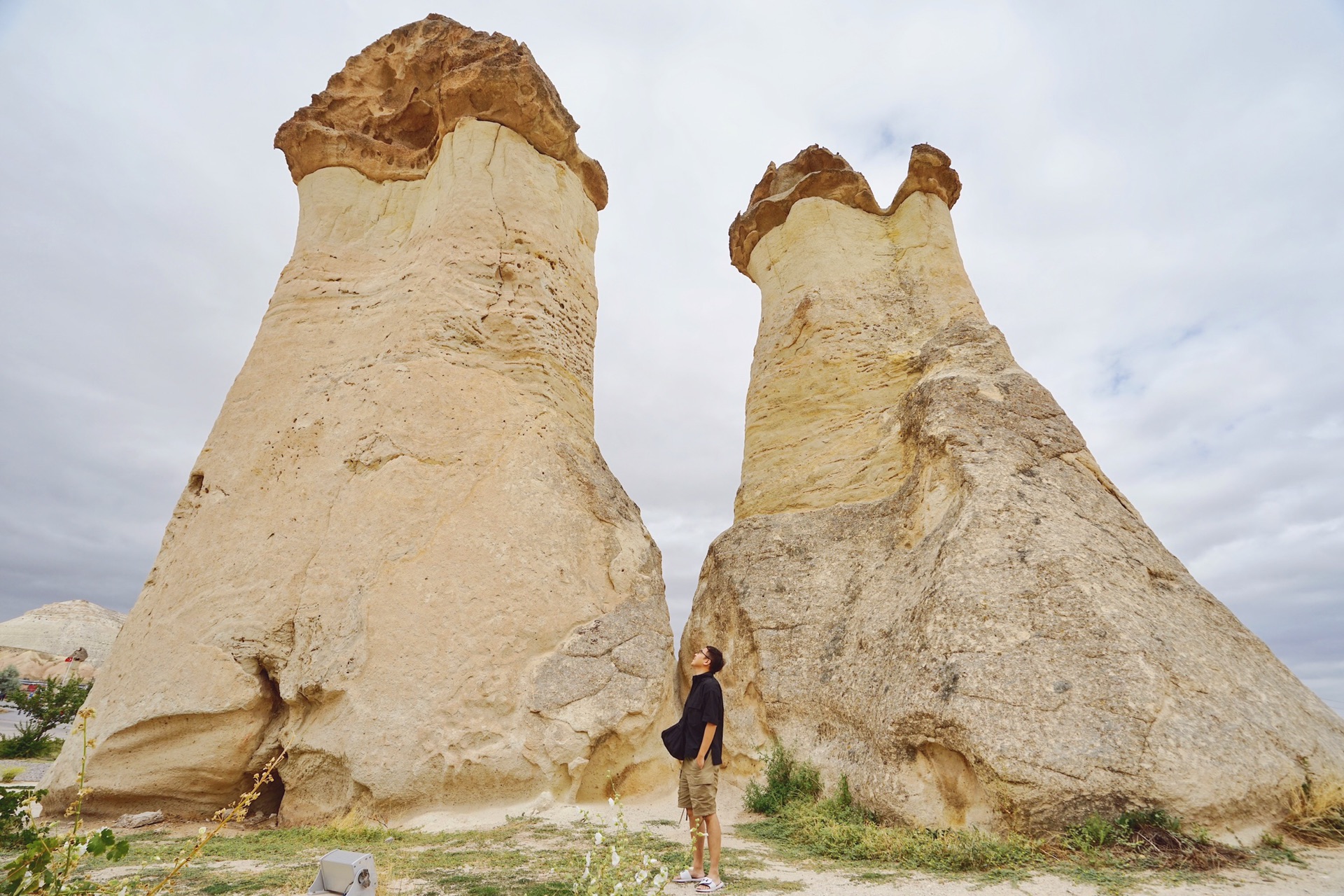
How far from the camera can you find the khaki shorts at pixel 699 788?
4.19 meters

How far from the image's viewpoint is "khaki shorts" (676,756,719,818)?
4188mm

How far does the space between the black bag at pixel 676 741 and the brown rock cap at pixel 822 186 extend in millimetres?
9364

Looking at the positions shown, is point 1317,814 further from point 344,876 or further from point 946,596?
point 344,876

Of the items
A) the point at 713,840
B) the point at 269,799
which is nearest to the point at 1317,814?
the point at 713,840

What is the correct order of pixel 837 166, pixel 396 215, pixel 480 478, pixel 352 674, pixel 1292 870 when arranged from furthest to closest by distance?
pixel 837 166, pixel 396 215, pixel 480 478, pixel 352 674, pixel 1292 870

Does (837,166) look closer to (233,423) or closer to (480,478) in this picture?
(480,478)

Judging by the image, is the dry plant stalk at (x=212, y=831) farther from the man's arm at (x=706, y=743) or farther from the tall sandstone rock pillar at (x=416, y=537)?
the man's arm at (x=706, y=743)

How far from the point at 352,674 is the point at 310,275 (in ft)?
17.8

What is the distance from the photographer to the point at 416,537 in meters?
6.70

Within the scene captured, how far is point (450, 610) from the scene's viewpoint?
20.8ft

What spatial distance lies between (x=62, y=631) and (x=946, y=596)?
36.1 meters

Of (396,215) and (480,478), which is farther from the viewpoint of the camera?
(396,215)

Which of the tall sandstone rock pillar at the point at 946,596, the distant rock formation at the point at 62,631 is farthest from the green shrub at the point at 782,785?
the distant rock formation at the point at 62,631

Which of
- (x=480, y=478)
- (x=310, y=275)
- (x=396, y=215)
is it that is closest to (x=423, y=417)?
(x=480, y=478)
